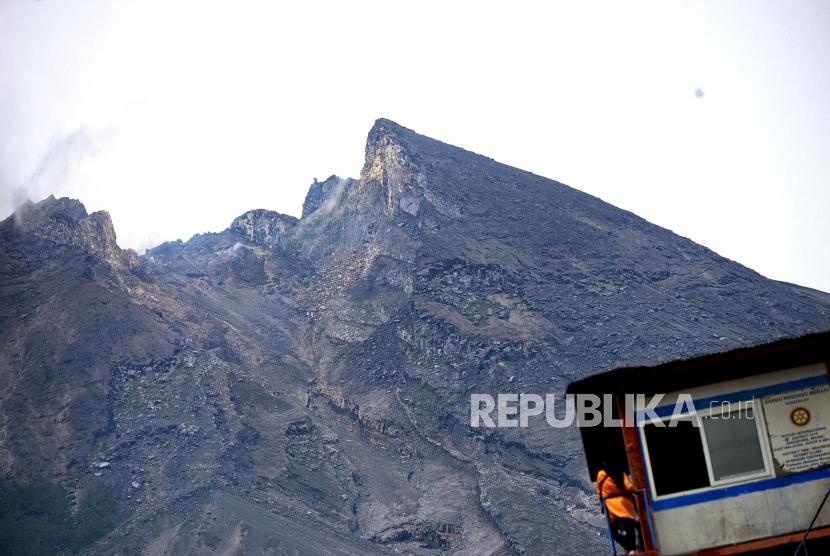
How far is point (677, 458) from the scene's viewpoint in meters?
10.8

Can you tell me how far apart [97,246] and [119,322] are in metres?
11.5

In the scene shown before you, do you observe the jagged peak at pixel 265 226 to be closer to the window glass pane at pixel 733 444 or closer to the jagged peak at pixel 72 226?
the jagged peak at pixel 72 226

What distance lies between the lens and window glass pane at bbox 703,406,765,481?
35.1ft

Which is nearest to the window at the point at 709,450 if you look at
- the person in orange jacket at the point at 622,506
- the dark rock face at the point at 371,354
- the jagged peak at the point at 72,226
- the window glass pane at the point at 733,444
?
the window glass pane at the point at 733,444

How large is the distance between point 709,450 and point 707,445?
66 millimetres

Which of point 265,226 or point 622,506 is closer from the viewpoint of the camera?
point 622,506

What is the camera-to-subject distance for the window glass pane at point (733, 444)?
10.7m

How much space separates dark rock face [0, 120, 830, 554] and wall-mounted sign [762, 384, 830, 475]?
3498 centimetres

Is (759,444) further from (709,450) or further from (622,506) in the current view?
(622,506)

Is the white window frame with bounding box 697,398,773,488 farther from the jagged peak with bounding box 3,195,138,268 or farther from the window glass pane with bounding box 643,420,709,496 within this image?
the jagged peak with bounding box 3,195,138,268

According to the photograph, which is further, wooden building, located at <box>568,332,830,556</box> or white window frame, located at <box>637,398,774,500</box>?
white window frame, located at <box>637,398,774,500</box>

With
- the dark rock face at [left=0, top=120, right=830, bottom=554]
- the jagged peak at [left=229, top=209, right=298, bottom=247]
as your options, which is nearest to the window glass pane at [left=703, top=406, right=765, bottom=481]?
the dark rock face at [left=0, top=120, right=830, bottom=554]

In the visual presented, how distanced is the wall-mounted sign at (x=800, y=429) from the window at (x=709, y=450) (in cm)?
17

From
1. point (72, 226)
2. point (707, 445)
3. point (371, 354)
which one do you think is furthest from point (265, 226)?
point (707, 445)
